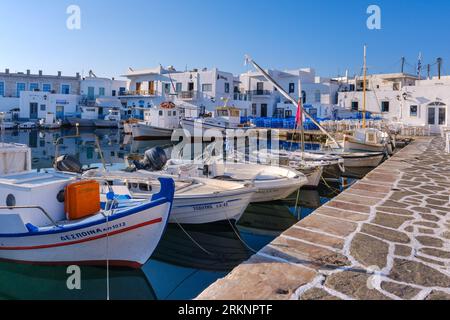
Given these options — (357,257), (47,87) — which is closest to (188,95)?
(47,87)

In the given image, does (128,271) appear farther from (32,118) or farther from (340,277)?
(32,118)

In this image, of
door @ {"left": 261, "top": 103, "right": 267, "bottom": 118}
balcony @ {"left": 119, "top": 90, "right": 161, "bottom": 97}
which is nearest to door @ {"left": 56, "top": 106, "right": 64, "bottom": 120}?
balcony @ {"left": 119, "top": 90, "right": 161, "bottom": 97}

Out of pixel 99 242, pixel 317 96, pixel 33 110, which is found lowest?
pixel 99 242

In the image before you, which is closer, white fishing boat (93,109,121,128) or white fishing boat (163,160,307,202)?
white fishing boat (163,160,307,202)

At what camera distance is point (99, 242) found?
21.8 feet

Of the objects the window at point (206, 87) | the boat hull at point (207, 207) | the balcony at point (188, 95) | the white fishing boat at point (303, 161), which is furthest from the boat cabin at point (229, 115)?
the boat hull at point (207, 207)

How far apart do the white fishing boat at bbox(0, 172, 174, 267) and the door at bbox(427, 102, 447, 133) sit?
32.1 meters

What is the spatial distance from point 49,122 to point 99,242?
49.8m

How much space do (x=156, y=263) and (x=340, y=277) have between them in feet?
15.7

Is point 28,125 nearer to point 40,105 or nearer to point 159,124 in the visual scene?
point 40,105

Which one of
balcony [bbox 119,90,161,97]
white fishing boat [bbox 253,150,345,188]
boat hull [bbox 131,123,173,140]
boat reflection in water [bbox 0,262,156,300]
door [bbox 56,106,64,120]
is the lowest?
boat reflection in water [bbox 0,262,156,300]

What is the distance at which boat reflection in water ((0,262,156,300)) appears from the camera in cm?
645

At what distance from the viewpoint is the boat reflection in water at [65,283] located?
6445 mm

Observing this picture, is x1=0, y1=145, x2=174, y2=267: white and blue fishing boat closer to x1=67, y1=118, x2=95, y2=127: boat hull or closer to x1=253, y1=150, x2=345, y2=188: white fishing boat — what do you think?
x1=253, y1=150, x2=345, y2=188: white fishing boat
